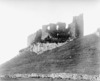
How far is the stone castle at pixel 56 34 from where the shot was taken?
4166cm

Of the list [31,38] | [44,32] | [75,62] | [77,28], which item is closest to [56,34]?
[44,32]

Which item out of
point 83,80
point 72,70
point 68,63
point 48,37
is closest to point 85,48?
point 68,63

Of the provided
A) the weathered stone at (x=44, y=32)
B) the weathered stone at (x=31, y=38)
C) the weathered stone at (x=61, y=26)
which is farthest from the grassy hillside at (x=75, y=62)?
the weathered stone at (x=31, y=38)

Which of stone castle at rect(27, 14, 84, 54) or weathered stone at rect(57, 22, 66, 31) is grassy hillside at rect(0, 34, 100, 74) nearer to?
stone castle at rect(27, 14, 84, 54)

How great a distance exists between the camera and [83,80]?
20.9 metres

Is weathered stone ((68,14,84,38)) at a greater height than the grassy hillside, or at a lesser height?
greater

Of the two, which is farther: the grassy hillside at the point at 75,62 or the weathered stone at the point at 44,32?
the weathered stone at the point at 44,32

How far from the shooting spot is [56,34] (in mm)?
46562

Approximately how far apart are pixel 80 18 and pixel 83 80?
22.1m

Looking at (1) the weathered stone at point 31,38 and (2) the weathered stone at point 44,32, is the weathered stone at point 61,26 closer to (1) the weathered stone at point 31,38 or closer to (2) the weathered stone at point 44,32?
(2) the weathered stone at point 44,32

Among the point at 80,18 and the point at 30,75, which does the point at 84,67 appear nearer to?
the point at 30,75

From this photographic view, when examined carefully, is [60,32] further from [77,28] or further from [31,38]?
[31,38]

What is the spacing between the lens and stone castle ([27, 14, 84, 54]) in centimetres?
4166

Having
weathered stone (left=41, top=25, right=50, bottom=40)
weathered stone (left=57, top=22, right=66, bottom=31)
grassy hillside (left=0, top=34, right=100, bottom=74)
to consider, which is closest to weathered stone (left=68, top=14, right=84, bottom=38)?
weathered stone (left=57, top=22, right=66, bottom=31)
